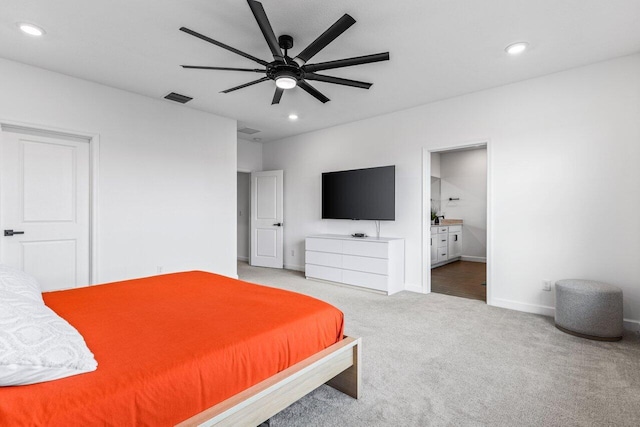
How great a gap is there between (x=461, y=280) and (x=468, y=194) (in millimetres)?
2908

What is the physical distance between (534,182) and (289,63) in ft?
9.55

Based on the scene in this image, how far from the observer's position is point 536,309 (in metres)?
3.50

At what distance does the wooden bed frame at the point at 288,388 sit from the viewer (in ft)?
4.08

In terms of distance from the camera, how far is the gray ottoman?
274 cm

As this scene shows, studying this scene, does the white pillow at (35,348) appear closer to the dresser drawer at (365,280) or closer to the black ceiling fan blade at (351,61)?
the black ceiling fan blade at (351,61)

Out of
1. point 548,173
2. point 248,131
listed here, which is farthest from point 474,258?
point 248,131

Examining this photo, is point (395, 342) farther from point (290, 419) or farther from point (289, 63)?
point (289, 63)

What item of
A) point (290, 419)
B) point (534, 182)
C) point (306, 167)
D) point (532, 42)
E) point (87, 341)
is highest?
point (532, 42)

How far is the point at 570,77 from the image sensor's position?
332cm

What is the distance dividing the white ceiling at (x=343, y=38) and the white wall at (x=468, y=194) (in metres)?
3.82

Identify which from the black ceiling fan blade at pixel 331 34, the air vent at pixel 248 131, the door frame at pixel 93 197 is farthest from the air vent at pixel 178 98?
the black ceiling fan blade at pixel 331 34

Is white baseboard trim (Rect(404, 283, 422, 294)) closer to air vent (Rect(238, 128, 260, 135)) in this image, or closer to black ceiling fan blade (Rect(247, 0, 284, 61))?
black ceiling fan blade (Rect(247, 0, 284, 61))

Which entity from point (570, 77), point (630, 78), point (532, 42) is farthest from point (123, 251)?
point (630, 78)

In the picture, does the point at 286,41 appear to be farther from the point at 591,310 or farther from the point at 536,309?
the point at 536,309
